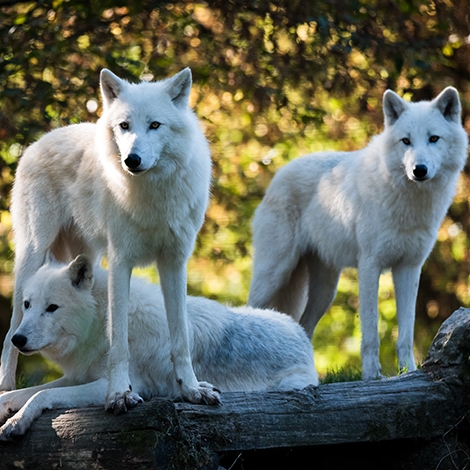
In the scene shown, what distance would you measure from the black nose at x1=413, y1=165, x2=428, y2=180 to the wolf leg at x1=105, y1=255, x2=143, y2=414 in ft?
8.79

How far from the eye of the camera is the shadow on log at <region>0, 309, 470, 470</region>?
4.26 metres

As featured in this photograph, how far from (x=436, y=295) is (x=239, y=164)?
4.21 m

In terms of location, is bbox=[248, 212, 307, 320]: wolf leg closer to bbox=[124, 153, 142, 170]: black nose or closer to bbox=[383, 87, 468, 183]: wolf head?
bbox=[383, 87, 468, 183]: wolf head

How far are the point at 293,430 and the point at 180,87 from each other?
2.23 metres

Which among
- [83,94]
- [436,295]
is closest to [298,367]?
[83,94]

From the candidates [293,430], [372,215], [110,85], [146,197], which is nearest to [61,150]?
[110,85]

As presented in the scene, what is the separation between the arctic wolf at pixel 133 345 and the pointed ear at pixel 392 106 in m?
2.29

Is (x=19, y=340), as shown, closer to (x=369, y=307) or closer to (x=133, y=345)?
(x=133, y=345)

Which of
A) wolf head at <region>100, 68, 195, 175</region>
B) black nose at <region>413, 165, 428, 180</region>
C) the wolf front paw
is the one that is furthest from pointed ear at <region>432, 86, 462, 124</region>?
the wolf front paw

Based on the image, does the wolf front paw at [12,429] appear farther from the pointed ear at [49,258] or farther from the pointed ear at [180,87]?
the pointed ear at [180,87]

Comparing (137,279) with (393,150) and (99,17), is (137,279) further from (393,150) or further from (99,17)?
(99,17)

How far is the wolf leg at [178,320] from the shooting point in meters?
4.72

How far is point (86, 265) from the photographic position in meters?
5.14

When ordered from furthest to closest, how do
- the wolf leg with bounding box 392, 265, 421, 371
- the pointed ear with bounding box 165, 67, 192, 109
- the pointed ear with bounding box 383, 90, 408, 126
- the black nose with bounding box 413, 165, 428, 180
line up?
the pointed ear with bounding box 383, 90, 408, 126 → the wolf leg with bounding box 392, 265, 421, 371 → the black nose with bounding box 413, 165, 428, 180 → the pointed ear with bounding box 165, 67, 192, 109
